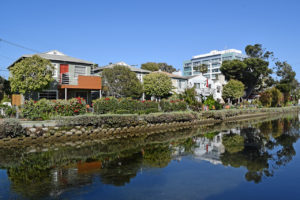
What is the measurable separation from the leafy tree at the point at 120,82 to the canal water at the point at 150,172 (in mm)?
16782

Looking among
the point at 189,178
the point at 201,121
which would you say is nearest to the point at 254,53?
the point at 201,121

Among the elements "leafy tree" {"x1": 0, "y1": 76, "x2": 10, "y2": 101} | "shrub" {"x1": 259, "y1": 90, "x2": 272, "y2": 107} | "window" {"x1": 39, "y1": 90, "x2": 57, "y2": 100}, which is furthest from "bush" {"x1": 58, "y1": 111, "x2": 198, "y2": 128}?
"shrub" {"x1": 259, "y1": 90, "x2": 272, "y2": 107}

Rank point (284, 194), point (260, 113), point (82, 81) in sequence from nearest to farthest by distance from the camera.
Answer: point (284, 194)
point (82, 81)
point (260, 113)

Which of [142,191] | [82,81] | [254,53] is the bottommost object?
→ [142,191]

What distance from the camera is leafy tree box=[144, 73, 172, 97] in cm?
3825

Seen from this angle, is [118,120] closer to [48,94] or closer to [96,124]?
[96,124]

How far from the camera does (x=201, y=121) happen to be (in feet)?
101

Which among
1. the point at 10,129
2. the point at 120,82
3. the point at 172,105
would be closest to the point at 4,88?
the point at 120,82

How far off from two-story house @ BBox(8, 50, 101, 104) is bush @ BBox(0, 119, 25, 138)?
11730mm

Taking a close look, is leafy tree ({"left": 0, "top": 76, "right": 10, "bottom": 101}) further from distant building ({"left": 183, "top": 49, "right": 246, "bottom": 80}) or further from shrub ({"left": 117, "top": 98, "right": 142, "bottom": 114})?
distant building ({"left": 183, "top": 49, "right": 246, "bottom": 80})

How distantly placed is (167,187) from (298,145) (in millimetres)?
11908

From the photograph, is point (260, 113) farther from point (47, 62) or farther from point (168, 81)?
point (47, 62)

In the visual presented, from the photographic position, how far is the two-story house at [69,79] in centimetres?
2818

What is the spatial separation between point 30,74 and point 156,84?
60.8 ft
